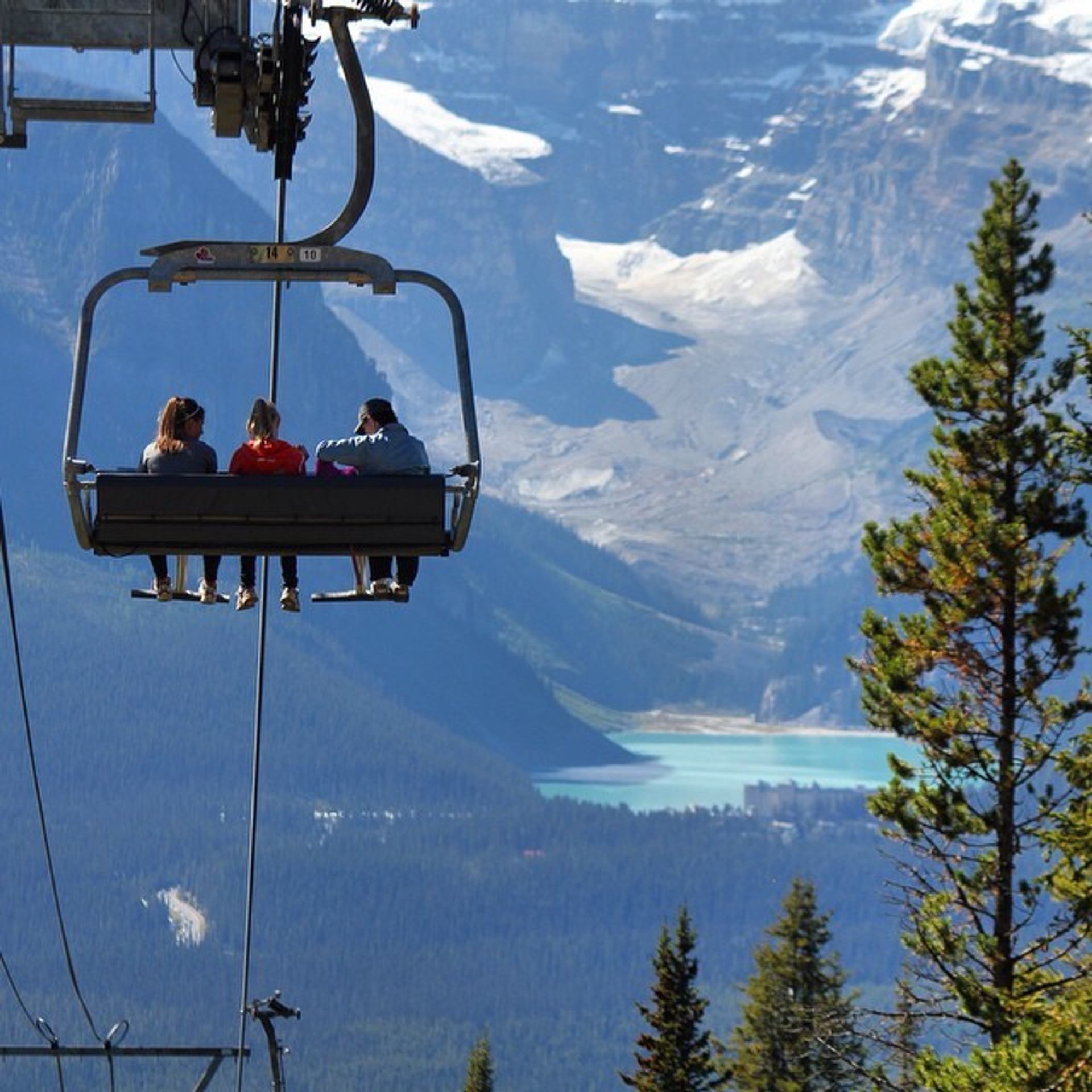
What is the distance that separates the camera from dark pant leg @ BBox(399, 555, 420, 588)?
59.1 feet

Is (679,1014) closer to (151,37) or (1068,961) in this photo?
(1068,961)

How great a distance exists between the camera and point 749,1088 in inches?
2441

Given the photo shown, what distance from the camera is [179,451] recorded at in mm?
16750

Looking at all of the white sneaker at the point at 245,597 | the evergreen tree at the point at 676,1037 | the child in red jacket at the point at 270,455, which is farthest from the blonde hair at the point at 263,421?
the evergreen tree at the point at 676,1037

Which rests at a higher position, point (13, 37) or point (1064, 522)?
point (1064, 522)

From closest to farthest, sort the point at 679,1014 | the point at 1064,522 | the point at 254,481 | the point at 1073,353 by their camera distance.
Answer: the point at 254,481 → the point at 1073,353 → the point at 1064,522 → the point at 679,1014

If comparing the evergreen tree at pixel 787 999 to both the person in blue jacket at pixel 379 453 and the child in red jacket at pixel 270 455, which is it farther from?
the person in blue jacket at pixel 379 453

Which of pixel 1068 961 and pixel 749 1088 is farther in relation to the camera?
pixel 749 1088

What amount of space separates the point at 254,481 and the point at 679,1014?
43.5 meters

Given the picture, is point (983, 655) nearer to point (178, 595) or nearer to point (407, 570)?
point (407, 570)

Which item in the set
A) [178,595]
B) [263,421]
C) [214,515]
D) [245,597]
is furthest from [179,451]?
[245,597]

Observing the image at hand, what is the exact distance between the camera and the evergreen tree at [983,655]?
29.1 metres

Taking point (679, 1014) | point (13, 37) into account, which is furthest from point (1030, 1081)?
point (679, 1014)

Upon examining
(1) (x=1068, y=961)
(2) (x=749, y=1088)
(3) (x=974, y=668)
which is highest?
(2) (x=749, y=1088)
